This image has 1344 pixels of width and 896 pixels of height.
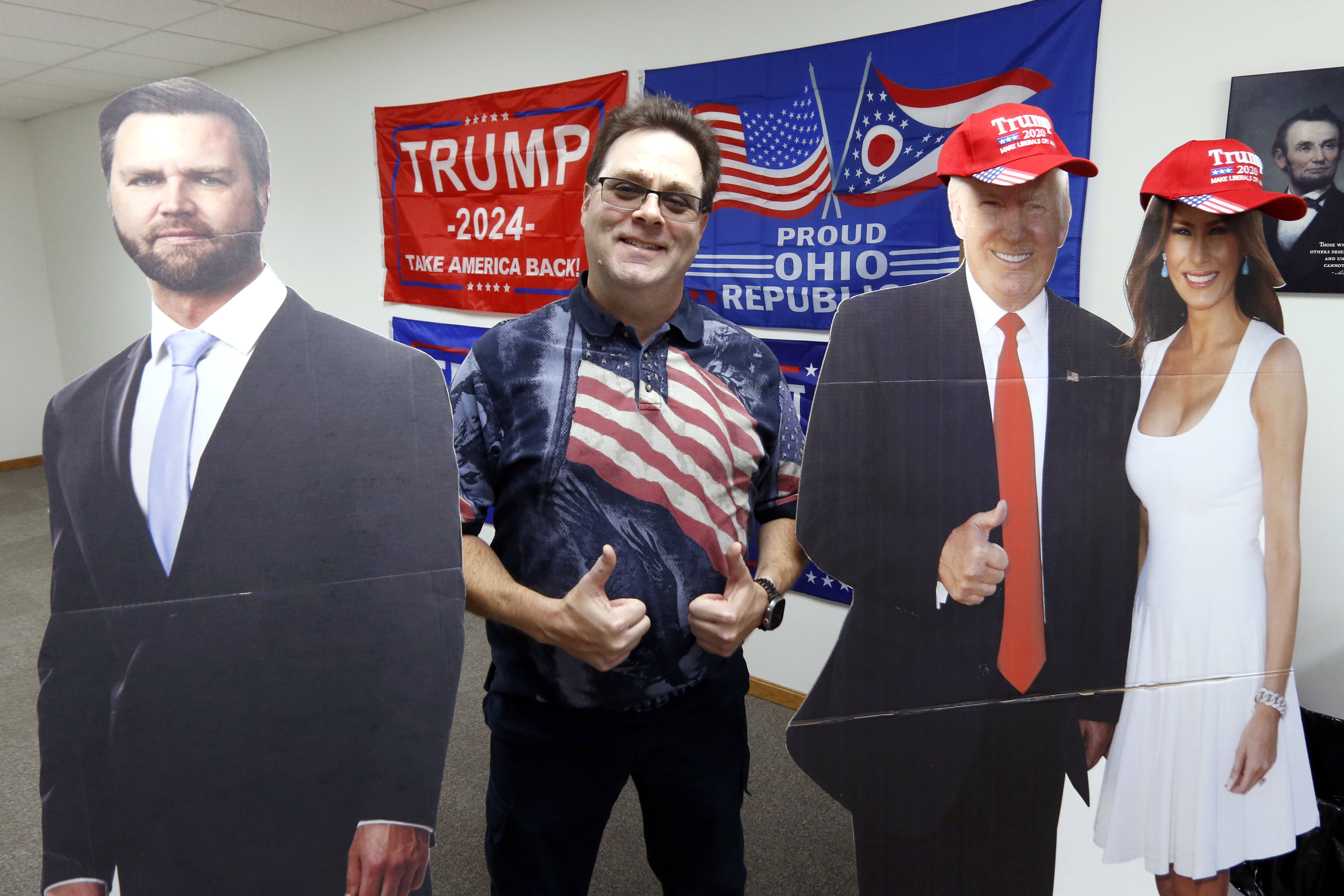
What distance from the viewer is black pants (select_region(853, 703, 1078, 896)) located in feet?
3.69

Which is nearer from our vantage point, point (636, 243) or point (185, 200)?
point (185, 200)

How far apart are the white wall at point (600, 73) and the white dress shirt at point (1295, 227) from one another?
0.09 meters

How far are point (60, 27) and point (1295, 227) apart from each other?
162 centimetres

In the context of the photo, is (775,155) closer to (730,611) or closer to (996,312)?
(996,312)

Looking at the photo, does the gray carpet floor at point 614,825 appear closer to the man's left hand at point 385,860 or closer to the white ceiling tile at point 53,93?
the man's left hand at point 385,860

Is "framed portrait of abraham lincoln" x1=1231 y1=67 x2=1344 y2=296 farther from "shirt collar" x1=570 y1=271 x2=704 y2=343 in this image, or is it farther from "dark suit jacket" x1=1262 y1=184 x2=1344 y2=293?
"shirt collar" x1=570 y1=271 x2=704 y2=343

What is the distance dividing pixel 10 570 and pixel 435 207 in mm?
665

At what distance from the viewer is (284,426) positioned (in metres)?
0.78

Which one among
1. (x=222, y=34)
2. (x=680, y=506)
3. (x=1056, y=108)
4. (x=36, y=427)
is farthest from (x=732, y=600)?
(x=1056, y=108)

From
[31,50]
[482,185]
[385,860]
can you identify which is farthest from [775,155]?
[385,860]

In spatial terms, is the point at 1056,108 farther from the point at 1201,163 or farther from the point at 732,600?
the point at 732,600

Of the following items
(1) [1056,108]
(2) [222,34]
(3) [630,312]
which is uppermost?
(1) [1056,108]

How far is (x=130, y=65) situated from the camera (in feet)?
2.56

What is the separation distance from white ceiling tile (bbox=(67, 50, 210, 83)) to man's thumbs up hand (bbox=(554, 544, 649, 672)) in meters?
0.67
